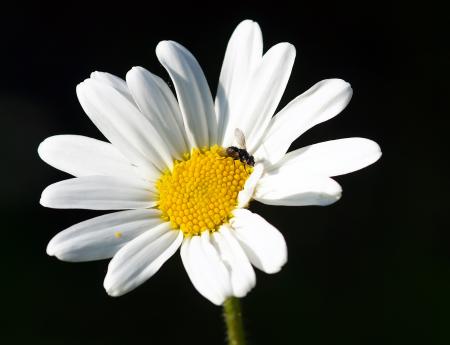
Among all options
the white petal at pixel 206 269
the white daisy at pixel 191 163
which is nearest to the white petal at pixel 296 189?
the white daisy at pixel 191 163

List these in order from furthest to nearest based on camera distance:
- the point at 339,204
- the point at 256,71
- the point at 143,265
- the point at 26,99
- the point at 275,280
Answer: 1. the point at 26,99
2. the point at 339,204
3. the point at 275,280
4. the point at 256,71
5. the point at 143,265

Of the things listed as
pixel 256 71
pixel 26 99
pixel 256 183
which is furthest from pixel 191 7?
pixel 256 183

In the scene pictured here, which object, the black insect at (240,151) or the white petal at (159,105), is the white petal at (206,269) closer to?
the black insect at (240,151)

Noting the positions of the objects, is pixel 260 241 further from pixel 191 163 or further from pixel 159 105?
pixel 159 105

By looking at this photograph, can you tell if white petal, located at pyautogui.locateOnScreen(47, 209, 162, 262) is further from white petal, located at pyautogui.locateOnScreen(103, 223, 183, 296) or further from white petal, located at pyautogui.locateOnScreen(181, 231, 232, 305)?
white petal, located at pyautogui.locateOnScreen(181, 231, 232, 305)

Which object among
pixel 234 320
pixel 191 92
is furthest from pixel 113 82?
pixel 234 320

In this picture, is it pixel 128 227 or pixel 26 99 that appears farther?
pixel 26 99

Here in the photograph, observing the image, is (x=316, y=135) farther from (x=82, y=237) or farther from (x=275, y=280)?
(x=82, y=237)
